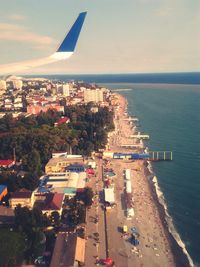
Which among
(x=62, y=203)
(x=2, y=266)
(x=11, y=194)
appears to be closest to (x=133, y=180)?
(x=62, y=203)

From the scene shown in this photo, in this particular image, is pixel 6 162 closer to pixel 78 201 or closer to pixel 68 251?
pixel 78 201

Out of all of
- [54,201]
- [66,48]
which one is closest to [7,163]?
[54,201]

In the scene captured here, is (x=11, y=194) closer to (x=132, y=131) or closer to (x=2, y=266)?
(x=2, y=266)

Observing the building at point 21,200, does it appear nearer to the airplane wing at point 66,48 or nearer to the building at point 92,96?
the airplane wing at point 66,48

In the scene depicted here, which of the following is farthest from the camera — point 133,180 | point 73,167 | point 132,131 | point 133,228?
point 132,131

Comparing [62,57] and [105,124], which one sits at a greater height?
[62,57]

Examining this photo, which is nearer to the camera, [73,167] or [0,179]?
[0,179]

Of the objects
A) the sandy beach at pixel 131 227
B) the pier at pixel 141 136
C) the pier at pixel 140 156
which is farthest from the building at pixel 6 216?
the pier at pixel 141 136
